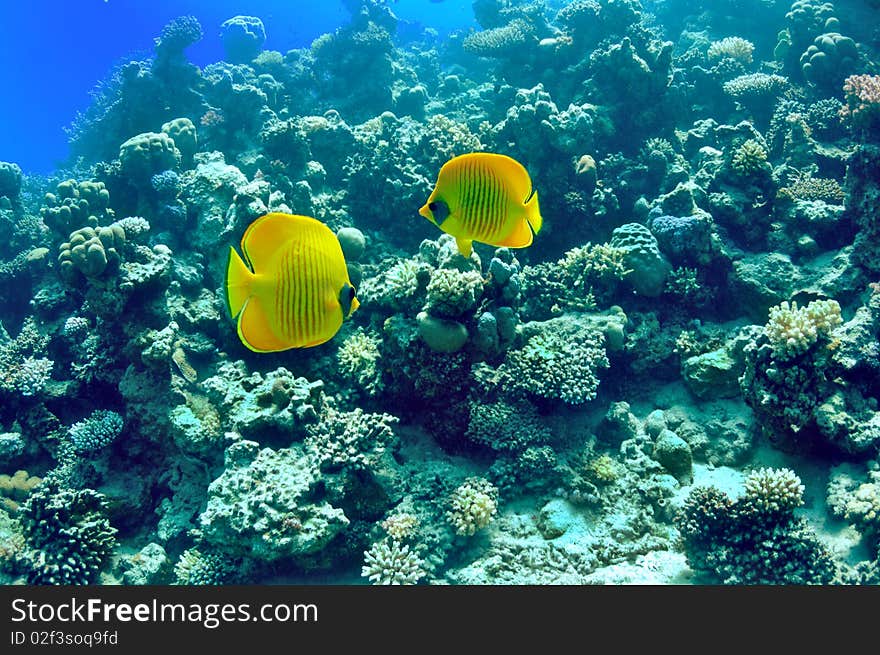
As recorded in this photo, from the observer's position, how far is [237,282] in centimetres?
190

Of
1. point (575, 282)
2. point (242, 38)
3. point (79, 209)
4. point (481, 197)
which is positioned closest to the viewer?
point (481, 197)

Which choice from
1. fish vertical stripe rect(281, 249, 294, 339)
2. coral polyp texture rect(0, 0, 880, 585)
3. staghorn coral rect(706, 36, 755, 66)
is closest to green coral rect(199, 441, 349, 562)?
coral polyp texture rect(0, 0, 880, 585)

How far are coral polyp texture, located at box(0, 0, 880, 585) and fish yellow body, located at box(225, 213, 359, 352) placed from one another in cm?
1

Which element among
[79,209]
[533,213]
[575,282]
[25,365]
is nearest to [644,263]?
[575,282]

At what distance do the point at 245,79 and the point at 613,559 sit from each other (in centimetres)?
1488

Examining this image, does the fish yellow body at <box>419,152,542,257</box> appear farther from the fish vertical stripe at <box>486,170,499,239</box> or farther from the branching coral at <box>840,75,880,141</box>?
the branching coral at <box>840,75,880,141</box>

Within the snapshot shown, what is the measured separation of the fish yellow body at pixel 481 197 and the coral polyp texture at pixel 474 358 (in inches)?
Answer: 0.6

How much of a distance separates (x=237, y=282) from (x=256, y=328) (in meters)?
0.20

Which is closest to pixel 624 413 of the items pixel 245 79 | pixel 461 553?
pixel 461 553

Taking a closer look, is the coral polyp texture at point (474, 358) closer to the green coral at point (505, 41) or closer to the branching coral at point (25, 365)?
the branching coral at point (25, 365)

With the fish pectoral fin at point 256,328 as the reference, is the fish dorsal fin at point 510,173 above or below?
above

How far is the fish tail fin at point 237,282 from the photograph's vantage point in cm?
189

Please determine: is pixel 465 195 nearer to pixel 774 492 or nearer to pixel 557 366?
pixel 557 366

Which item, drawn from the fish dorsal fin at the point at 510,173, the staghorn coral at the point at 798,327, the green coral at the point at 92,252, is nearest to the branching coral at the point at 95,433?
the green coral at the point at 92,252
